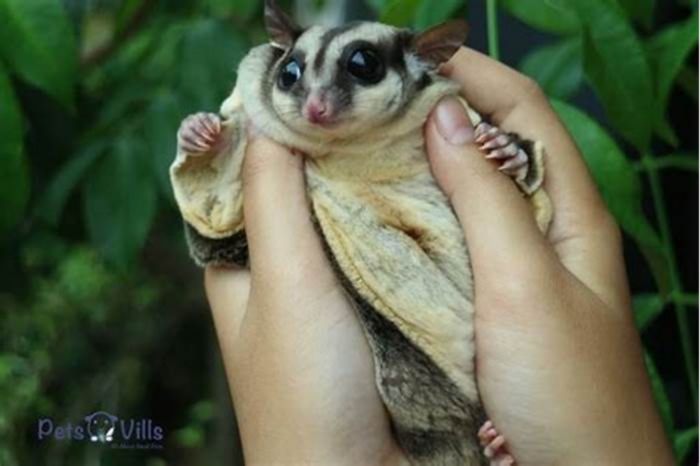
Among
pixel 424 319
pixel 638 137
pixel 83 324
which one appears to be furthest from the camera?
pixel 83 324

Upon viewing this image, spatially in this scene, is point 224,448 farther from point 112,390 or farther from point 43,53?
point 43,53

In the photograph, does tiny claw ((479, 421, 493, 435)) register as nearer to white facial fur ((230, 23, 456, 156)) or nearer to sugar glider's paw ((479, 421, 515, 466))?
sugar glider's paw ((479, 421, 515, 466))

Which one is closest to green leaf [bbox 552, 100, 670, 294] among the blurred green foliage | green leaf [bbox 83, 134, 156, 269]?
the blurred green foliage

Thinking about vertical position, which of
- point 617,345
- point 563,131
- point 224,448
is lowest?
point 224,448

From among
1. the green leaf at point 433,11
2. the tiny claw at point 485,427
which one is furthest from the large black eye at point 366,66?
the tiny claw at point 485,427

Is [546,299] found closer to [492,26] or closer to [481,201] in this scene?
[481,201]

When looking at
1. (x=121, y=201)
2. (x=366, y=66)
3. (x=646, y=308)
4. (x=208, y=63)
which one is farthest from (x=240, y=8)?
(x=646, y=308)

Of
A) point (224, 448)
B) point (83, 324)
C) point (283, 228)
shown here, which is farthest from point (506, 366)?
point (83, 324)
